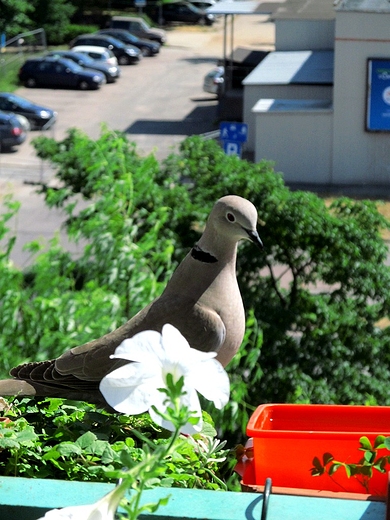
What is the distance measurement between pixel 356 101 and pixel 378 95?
0.66 meters

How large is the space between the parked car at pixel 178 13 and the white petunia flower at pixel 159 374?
58.2 metres

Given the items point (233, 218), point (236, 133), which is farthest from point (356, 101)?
point (233, 218)

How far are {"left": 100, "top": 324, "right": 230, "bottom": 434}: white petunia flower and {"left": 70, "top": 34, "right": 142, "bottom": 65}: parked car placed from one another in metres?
46.4

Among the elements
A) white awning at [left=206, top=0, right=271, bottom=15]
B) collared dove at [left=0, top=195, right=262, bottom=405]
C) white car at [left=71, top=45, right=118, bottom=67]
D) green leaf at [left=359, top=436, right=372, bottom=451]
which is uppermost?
green leaf at [left=359, top=436, right=372, bottom=451]

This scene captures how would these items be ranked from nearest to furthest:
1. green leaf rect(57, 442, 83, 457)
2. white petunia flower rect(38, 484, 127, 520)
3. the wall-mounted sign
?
white petunia flower rect(38, 484, 127, 520) → green leaf rect(57, 442, 83, 457) → the wall-mounted sign

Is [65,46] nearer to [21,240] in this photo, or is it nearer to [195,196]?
[21,240]

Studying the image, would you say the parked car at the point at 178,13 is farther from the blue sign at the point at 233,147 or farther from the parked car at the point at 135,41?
the blue sign at the point at 233,147

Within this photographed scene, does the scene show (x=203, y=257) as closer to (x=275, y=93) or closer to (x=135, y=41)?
(x=275, y=93)

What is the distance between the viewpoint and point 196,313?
154 inches

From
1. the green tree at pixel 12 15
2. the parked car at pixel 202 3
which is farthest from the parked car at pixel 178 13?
the green tree at pixel 12 15

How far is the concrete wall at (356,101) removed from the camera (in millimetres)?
26719

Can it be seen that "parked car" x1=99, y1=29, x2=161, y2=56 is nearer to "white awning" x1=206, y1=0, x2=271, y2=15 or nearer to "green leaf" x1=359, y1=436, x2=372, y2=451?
"white awning" x1=206, y1=0, x2=271, y2=15

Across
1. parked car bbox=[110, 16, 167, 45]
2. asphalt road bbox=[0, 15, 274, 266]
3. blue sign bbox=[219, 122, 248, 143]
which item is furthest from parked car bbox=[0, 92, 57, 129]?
parked car bbox=[110, 16, 167, 45]

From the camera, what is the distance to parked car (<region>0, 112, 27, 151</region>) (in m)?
31.8
